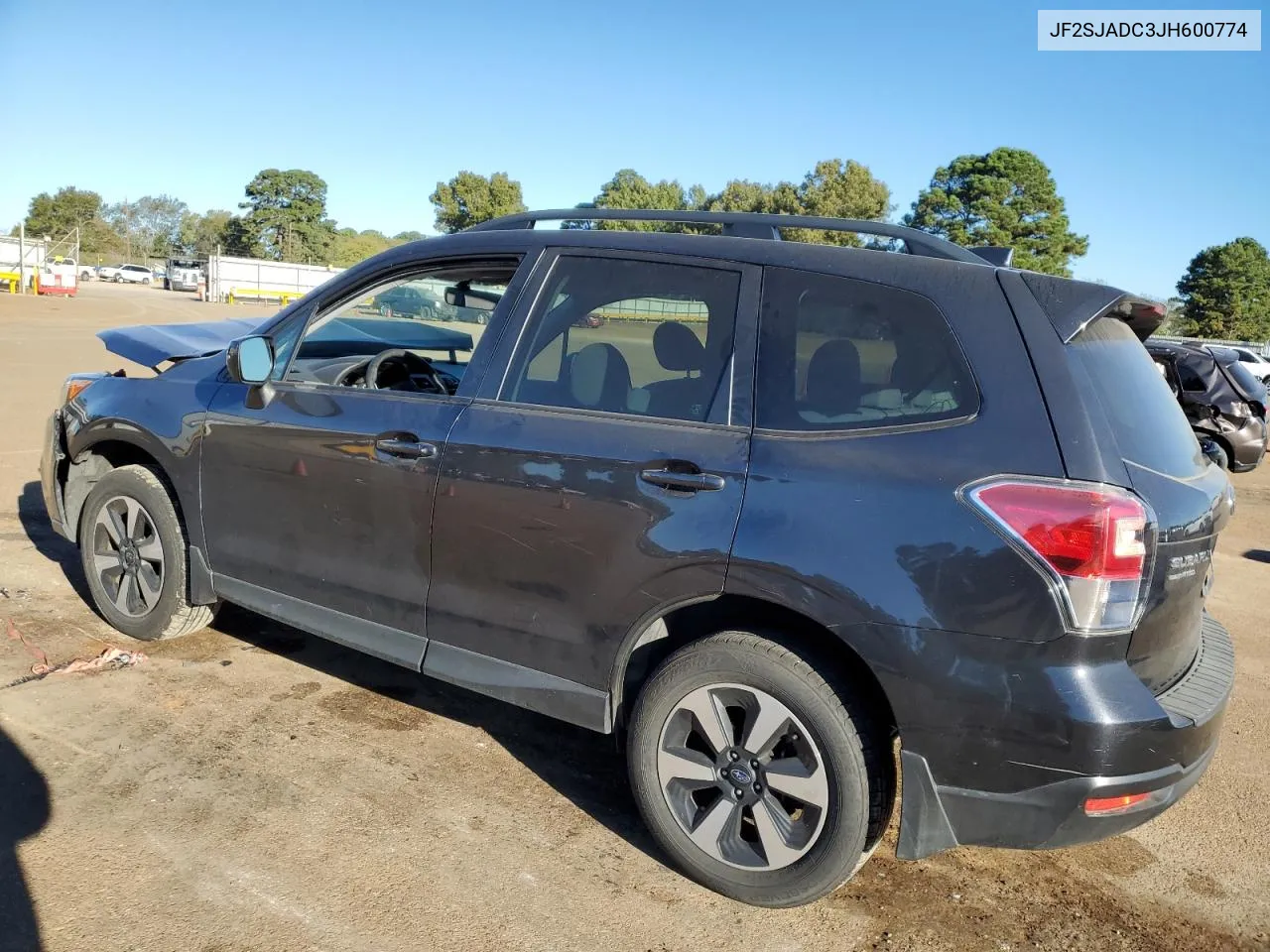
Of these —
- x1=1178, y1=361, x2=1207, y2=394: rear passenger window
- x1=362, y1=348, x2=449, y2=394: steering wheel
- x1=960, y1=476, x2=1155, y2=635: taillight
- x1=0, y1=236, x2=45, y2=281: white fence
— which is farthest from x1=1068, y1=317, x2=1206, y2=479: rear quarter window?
x1=0, y1=236, x2=45, y2=281: white fence

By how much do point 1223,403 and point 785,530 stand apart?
1224cm

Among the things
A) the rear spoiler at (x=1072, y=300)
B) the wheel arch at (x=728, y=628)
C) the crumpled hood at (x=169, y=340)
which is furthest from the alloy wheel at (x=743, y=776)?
the crumpled hood at (x=169, y=340)

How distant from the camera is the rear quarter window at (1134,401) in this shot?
8.18 ft

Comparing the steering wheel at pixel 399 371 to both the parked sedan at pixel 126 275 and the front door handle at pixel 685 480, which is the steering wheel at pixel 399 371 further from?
the parked sedan at pixel 126 275

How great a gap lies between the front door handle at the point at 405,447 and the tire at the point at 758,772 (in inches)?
42.4

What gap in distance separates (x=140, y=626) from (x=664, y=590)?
9.17ft

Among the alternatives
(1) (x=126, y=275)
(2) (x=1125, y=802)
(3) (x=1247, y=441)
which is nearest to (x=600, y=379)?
(2) (x=1125, y=802)

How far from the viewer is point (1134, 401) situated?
2.65 meters

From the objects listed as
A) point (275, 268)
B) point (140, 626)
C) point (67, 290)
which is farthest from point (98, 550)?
point (275, 268)

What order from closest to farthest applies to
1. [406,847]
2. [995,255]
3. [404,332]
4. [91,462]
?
[406,847]
[995,255]
[404,332]
[91,462]

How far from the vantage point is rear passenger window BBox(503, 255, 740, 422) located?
114 inches

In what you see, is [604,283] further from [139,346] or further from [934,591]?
[139,346]

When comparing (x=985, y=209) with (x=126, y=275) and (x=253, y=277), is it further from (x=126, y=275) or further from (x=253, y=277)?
(x=126, y=275)

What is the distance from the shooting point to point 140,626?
4301 millimetres
